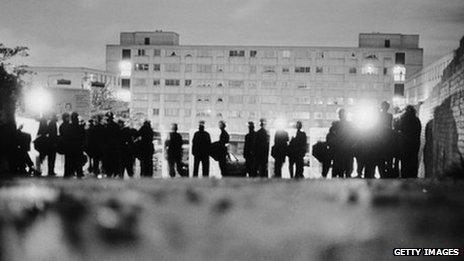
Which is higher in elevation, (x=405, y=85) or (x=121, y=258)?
(x=405, y=85)

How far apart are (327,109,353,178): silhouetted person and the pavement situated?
4.37 meters

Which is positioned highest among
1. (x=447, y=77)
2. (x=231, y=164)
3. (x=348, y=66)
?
(x=348, y=66)

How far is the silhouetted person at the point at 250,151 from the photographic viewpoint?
53.1 ft

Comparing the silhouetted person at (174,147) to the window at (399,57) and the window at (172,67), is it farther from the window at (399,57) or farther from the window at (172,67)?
the window at (172,67)

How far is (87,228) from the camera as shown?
607 cm

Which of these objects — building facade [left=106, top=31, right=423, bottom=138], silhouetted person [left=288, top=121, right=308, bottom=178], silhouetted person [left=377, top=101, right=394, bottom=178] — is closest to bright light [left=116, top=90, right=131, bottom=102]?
building facade [left=106, top=31, right=423, bottom=138]

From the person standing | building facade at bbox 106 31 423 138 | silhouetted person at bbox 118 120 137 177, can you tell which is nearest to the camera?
silhouetted person at bbox 118 120 137 177

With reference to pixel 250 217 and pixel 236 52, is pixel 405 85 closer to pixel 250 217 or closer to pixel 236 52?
pixel 236 52

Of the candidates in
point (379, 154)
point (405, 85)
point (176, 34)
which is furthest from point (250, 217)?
point (176, 34)

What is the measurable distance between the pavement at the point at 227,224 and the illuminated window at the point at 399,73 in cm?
13188

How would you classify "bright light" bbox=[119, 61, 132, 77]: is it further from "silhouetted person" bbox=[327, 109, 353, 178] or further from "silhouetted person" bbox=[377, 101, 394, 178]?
"silhouetted person" bbox=[377, 101, 394, 178]

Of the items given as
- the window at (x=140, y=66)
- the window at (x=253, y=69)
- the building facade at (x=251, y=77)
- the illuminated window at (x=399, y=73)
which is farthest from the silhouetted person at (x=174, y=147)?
the window at (x=140, y=66)

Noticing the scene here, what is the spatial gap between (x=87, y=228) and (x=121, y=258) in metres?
1.71

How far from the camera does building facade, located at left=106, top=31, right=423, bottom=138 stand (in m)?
140
